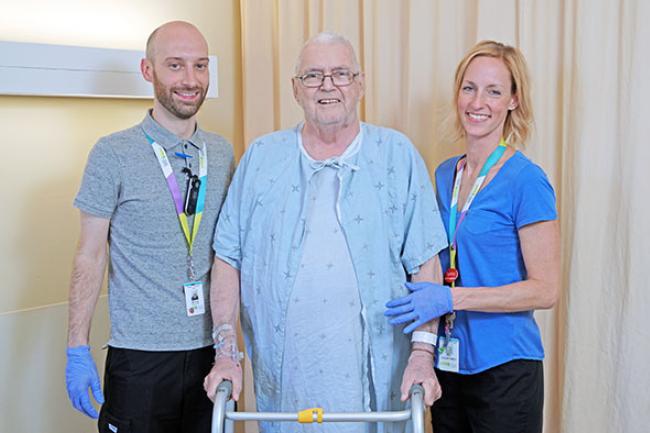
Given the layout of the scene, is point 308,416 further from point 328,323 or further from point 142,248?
point 142,248

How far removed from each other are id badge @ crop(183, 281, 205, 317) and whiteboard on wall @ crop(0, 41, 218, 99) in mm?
890

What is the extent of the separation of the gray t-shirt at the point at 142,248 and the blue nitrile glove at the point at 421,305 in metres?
0.60

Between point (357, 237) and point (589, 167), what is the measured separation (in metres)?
0.74

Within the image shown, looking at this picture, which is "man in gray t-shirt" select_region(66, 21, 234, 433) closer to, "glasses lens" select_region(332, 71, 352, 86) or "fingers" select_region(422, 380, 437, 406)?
"glasses lens" select_region(332, 71, 352, 86)

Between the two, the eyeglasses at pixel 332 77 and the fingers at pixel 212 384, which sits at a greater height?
the eyeglasses at pixel 332 77

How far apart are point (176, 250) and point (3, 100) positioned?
0.89 meters

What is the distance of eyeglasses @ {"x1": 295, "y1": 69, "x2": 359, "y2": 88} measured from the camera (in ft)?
6.24

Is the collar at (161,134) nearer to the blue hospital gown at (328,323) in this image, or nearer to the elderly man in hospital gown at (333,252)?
the elderly man in hospital gown at (333,252)

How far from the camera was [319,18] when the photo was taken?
2.82 metres

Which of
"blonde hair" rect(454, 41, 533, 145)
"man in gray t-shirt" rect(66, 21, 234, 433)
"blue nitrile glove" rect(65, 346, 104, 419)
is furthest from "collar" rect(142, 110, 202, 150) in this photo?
"blonde hair" rect(454, 41, 533, 145)

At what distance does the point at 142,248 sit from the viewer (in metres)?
2.11

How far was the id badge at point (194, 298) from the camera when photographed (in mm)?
2117

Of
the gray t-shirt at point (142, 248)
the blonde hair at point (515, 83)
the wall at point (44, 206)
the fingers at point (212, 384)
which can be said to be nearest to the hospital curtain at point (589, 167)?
the blonde hair at point (515, 83)

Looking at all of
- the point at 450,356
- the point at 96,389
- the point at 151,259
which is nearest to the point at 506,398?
the point at 450,356
